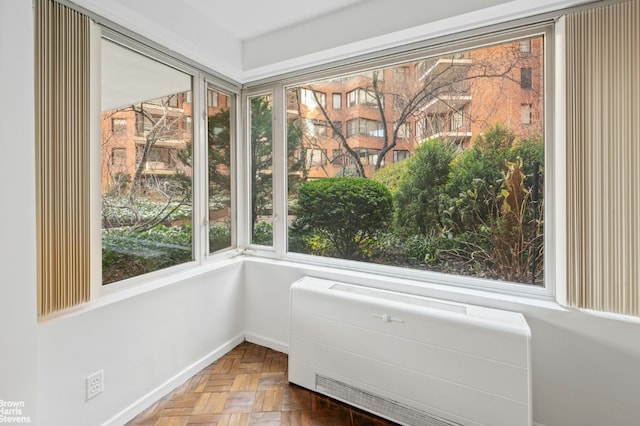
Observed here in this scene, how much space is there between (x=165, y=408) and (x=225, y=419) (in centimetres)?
42

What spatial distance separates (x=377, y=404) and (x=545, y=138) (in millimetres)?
1870

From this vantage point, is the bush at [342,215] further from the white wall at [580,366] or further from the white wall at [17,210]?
the white wall at [17,210]

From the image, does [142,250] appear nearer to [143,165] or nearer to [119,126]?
[143,165]

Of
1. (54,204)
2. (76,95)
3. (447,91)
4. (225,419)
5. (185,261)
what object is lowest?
(225,419)

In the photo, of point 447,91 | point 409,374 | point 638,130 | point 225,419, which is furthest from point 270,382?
point 638,130

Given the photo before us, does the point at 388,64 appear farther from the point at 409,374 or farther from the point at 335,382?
the point at 335,382

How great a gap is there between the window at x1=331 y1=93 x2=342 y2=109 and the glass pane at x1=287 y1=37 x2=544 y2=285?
2 cm

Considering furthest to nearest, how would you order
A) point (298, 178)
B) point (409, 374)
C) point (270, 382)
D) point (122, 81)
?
point (298, 178)
point (270, 382)
point (122, 81)
point (409, 374)

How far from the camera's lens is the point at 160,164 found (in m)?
2.14

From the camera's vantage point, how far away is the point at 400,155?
7.22 feet

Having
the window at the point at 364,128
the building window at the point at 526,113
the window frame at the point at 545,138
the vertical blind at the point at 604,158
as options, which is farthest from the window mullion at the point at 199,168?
the vertical blind at the point at 604,158

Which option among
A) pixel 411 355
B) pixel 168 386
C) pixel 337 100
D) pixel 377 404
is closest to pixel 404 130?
pixel 337 100

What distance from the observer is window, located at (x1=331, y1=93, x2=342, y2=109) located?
2.45m

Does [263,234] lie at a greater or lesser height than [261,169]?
lesser
